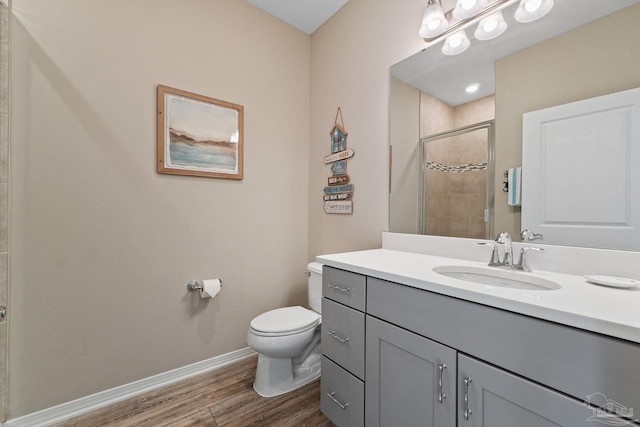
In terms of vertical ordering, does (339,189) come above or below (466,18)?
below

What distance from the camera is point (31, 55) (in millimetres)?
1291

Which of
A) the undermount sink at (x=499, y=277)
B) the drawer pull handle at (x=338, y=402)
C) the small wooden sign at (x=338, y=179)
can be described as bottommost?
the drawer pull handle at (x=338, y=402)

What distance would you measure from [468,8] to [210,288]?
6.96 ft

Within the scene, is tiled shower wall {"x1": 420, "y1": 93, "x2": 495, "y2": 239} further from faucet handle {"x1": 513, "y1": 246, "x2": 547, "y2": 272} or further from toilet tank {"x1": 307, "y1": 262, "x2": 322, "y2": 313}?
toilet tank {"x1": 307, "y1": 262, "x2": 322, "y2": 313}

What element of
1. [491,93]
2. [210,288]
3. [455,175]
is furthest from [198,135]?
[491,93]

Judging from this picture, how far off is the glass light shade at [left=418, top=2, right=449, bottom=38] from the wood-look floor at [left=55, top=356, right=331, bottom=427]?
2.13m

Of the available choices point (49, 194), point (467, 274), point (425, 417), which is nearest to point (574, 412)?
point (425, 417)

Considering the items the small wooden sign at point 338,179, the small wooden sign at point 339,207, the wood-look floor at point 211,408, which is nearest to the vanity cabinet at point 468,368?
the wood-look floor at point 211,408

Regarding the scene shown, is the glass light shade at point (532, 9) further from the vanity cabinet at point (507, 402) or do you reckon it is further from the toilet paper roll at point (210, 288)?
the toilet paper roll at point (210, 288)

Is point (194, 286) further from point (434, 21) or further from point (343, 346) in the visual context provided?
point (434, 21)

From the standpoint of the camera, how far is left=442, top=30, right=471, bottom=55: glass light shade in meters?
1.34

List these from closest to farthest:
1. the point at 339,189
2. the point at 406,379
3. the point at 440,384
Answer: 1. the point at 440,384
2. the point at 406,379
3. the point at 339,189

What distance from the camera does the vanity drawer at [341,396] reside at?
1136mm

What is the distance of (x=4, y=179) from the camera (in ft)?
4.01
